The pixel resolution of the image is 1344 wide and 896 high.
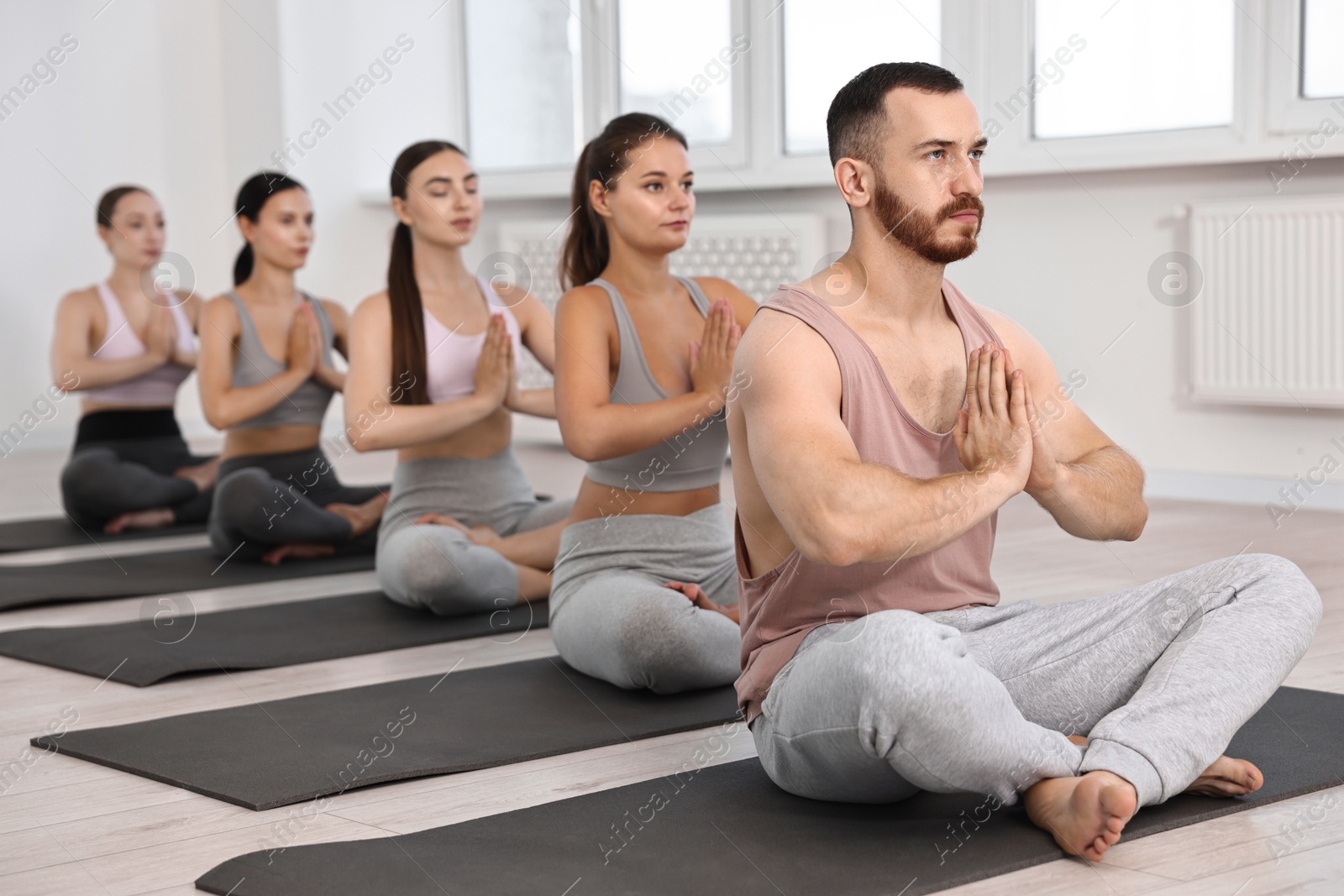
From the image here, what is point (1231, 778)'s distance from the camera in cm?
167

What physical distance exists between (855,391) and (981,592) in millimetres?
306

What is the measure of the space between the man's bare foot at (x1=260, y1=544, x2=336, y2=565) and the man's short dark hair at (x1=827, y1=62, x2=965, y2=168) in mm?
2395

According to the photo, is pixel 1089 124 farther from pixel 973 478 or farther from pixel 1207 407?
pixel 973 478

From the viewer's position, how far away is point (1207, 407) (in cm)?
440

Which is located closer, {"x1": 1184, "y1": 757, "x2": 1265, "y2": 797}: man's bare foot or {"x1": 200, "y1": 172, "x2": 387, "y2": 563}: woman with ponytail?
{"x1": 1184, "y1": 757, "x2": 1265, "y2": 797}: man's bare foot

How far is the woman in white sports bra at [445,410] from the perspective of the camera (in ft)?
9.98

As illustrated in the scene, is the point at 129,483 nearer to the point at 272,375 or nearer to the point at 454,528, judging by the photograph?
the point at 272,375

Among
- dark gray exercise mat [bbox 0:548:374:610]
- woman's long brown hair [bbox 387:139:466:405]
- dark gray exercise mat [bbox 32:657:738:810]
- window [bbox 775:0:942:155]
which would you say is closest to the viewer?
dark gray exercise mat [bbox 32:657:738:810]

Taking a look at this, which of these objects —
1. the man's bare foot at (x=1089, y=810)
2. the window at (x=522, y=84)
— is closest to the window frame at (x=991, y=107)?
the window at (x=522, y=84)

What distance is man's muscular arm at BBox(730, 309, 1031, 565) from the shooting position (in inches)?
60.1

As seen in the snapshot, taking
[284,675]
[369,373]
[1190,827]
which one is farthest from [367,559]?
[1190,827]

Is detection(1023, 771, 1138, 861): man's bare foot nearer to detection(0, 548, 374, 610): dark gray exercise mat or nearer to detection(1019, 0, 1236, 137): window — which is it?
detection(0, 548, 374, 610): dark gray exercise mat

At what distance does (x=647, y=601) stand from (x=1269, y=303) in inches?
102

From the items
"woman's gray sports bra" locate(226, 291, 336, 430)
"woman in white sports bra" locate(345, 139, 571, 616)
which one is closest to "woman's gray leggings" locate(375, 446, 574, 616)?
"woman in white sports bra" locate(345, 139, 571, 616)
